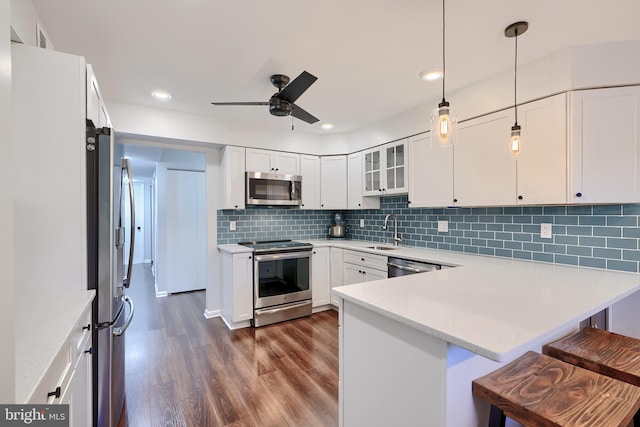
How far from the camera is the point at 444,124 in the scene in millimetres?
1521

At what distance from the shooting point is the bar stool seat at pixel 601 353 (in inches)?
48.7

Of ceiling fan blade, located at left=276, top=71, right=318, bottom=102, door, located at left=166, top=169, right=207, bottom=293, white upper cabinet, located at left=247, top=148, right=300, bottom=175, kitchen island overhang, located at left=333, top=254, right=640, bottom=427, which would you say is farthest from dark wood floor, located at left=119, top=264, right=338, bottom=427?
ceiling fan blade, located at left=276, top=71, right=318, bottom=102

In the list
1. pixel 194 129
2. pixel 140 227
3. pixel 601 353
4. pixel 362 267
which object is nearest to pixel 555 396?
pixel 601 353

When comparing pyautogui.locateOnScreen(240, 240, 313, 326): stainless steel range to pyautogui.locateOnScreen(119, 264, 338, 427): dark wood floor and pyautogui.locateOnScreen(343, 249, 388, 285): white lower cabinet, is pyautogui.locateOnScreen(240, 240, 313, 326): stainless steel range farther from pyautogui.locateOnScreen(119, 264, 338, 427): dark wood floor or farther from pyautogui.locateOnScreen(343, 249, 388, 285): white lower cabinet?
pyautogui.locateOnScreen(343, 249, 388, 285): white lower cabinet

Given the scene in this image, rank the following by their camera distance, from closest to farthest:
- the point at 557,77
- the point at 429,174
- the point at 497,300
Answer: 1. the point at 497,300
2. the point at 557,77
3. the point at 429,174

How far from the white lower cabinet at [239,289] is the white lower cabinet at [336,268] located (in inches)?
43.0

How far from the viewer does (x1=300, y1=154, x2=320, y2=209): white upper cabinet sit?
4.07m

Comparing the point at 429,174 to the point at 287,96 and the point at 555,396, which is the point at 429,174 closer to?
the point at 287,96

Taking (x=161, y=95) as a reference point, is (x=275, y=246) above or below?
below

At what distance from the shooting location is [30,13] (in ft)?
5.00

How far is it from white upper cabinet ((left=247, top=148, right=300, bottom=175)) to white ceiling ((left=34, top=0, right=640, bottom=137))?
1033 mm

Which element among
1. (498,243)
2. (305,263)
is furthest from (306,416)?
(498,243)

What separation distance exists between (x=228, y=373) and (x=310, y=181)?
2.57 metres

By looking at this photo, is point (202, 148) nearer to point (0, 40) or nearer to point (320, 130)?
point (320, 130)
